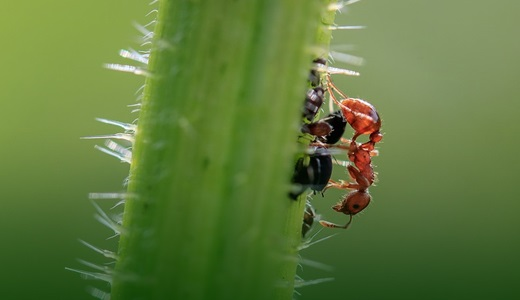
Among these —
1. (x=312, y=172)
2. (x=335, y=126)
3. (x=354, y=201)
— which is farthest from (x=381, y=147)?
(x=312, y=172)

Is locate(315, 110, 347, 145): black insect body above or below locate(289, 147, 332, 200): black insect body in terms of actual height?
above

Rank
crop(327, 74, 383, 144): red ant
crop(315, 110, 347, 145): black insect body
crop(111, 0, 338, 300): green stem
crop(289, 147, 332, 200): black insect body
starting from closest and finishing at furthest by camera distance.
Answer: crop(111, 0, 338, 300): green stem, crop(289, 147, 332, 200): black insect body, crop(315, 110, 347, 145): black insect body, crop(327, 74, 383, 144): red ant

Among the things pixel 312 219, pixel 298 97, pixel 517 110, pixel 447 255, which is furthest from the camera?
pixel 517 110

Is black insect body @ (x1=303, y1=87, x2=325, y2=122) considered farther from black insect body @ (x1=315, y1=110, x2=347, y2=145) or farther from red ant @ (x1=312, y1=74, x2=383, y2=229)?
red ant @ (x1=312, y1=74, x2=383, y2=229)

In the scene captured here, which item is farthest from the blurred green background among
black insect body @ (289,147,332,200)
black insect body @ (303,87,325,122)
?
black insect body @ (303,87,325,122)

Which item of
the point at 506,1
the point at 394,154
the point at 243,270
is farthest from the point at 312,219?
the point at 506,1

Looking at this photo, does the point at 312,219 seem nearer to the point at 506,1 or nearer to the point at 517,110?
the point at 517,110

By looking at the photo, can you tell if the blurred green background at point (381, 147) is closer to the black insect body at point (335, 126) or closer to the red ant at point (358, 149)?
the red ant at point (358, 149)
